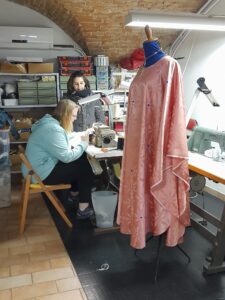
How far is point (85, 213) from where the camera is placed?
10.5 ft

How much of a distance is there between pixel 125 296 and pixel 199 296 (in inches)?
19.9

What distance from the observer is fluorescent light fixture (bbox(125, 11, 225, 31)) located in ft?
7.28

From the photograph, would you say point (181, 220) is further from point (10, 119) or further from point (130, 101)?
point (10, 119)

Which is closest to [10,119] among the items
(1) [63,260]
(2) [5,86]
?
(2) [5,86]

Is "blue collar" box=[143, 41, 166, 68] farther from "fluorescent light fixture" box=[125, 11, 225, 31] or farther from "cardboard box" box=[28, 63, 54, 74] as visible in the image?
"cardboard box" box=[28, 63, 54, 74]

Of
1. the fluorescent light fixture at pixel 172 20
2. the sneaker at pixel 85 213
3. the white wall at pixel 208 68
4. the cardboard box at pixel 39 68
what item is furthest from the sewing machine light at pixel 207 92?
the cardboard box at pixel 39 68

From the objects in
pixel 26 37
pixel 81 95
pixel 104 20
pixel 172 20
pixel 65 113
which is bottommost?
pixel 65 113

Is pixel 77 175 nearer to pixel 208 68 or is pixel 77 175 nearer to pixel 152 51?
pixel 152 51

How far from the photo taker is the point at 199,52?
4.19 metres

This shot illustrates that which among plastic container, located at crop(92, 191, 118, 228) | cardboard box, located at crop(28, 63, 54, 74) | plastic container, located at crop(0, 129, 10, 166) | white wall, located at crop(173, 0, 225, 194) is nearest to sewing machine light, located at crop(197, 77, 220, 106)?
white wall, located at crop(173, 0, 225, 194)

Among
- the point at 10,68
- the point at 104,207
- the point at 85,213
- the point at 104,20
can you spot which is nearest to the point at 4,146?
the point at 10,68

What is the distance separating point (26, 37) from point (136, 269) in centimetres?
333

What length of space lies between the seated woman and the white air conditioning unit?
1.75 meters

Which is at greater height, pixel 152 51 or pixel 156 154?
pixel 152 51
